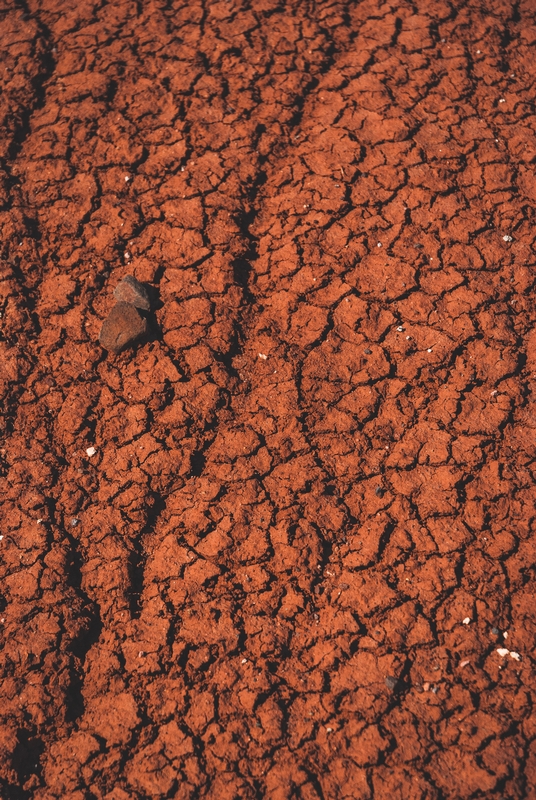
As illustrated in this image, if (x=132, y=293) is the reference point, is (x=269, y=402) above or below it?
below

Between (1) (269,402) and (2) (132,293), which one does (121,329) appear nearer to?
(2) (132,293)

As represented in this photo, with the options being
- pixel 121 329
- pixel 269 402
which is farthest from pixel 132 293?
pixel 269 402

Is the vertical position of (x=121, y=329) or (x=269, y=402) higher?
(x=121, y=329)

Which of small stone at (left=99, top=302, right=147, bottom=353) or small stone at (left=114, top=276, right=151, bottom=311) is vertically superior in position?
small stone at (left=114, top=276, right=151, bottom=311)

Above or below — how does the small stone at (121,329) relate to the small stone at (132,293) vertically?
below

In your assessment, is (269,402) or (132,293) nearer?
(269,402)
